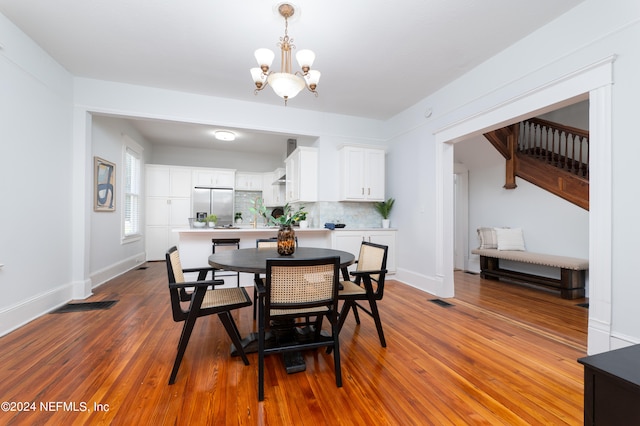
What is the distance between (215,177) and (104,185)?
9.43 feet

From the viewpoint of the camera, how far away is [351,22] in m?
2.48

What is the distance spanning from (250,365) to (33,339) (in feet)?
6.55

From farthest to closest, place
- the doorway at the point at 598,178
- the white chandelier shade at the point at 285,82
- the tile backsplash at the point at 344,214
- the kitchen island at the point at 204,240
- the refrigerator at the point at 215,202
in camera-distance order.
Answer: the refrigerator at the point at 215,202, the tile backsplash at the point at 344,214, the kitchen island at the point at 204,240, the white chandelier shade at the point at 285,82, the doorway at the point at 598,178

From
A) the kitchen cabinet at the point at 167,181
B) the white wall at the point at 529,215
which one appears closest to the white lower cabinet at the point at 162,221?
the kitchen cabinet at the point at 167,181

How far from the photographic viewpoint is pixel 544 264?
4023 millimetres

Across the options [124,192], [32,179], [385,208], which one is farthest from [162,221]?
[385,208]

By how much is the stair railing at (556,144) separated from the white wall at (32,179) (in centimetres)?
688

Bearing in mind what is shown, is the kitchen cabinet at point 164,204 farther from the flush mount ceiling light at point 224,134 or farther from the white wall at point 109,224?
the flush mount ceiling light at point 224,134

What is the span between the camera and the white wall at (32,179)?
2506mm

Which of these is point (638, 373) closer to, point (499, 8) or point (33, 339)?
point (499, 8)

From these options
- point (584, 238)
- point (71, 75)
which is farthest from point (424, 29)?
point (71, 75)

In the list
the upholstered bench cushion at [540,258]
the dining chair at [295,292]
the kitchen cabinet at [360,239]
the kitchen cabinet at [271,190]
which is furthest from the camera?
the kitchen cabinet at [271,190]

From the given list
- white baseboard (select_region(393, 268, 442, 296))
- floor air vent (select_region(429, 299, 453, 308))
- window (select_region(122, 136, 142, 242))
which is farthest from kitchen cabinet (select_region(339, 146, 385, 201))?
window (select_region(122, 136, 142, 242))

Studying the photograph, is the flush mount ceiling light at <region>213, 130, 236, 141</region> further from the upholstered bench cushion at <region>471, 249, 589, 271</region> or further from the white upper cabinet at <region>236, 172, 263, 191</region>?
the upholstered bench cushion at <region>471, 249, 589, 271</region>
